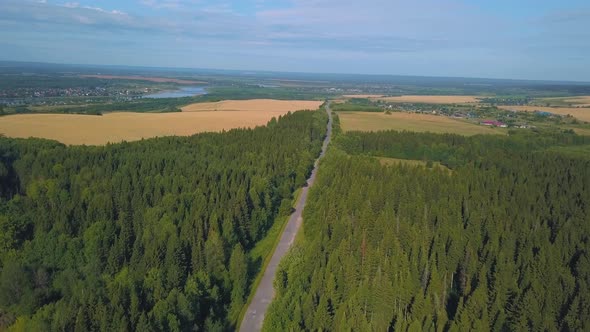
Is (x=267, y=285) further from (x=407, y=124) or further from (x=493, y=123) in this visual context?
(x=493, y=123)

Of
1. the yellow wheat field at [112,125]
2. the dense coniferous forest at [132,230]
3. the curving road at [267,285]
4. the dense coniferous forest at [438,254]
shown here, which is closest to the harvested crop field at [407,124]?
the yellow wheat field at [112,125]

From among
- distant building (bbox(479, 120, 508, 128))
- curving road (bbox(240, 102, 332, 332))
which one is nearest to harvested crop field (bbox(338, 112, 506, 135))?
distant building (bbox(479, 120, 508, 128))

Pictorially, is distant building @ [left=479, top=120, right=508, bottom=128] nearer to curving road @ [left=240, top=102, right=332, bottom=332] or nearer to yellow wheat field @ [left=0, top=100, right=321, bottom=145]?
yellow wheat field @ [left=0, top=100, right=321, bottom=145]

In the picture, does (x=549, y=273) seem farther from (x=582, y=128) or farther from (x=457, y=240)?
(x=582, y=128)

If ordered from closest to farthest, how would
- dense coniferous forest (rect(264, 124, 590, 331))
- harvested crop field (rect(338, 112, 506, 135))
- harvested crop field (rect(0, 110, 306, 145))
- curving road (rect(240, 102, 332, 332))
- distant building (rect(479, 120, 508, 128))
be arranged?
dense coniferous forest (rect(264, 124, 590, 331))
curving road (rect(240, 102, 332, 332))
harvested crop field (rect(0, 110, 306, 145))
harvested crop field (rect(338, 112, 506, 135))
distant building (rect(479, 120, 508, 128))

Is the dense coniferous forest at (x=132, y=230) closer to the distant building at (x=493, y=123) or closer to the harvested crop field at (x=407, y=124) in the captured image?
the harvested crop field at (x=407, y=124)

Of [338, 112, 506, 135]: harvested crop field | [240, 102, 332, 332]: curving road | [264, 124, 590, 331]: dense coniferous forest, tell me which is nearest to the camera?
[264, 124, 590, 331]: dense coniferous forest

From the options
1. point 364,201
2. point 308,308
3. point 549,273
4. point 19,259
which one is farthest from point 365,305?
point 19,259
